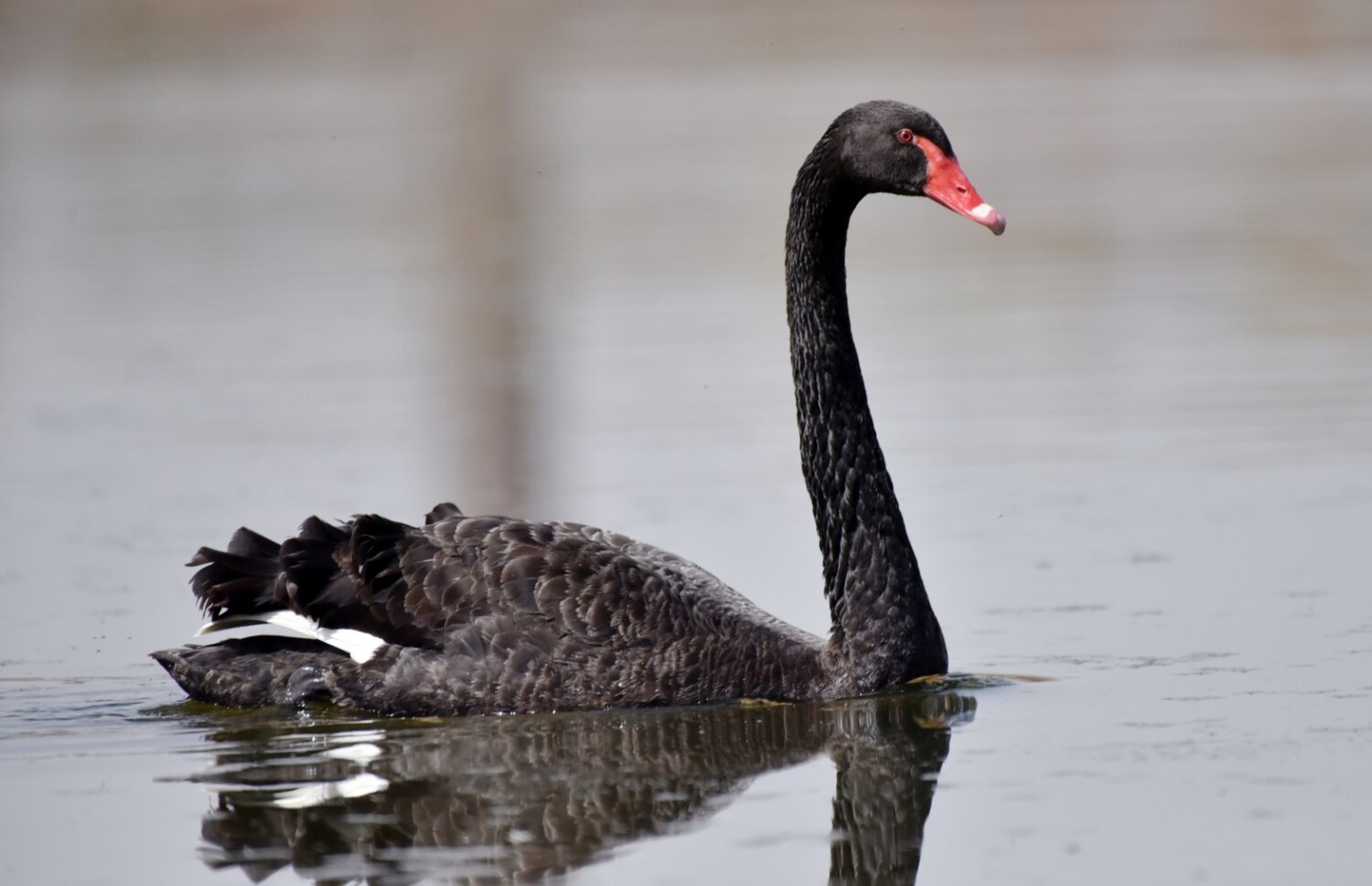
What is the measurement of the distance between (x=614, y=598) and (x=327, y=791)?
3.49ft

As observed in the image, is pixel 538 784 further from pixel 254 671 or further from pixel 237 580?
pixel 237 580

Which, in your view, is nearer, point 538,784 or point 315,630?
point 538,784

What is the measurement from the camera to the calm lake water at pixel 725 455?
16.4 feet

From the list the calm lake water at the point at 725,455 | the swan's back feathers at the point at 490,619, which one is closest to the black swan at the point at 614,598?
the swan's back feathers at the point at 490,619

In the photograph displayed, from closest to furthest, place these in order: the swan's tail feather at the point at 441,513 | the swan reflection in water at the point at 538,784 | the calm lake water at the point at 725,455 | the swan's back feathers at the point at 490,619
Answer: the swan reflection in water at the point at 538,784, the calm lake water at the point at 725,455, the swan's back feathers at the point at 490,619, the swan's tail feather at the point at 441,513

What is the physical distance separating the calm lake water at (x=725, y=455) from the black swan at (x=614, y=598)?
11 centimetres

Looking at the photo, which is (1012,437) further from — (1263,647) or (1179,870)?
(1179,870)

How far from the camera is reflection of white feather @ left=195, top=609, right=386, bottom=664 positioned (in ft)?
20.2

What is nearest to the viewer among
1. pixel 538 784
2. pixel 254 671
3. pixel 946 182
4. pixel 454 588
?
pixel 538 784

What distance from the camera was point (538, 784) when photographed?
5309mm

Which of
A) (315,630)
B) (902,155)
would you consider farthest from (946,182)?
(315,630)

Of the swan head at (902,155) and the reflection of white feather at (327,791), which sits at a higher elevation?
the swan head at (902,155)

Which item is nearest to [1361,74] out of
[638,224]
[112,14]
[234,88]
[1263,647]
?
[638,224]

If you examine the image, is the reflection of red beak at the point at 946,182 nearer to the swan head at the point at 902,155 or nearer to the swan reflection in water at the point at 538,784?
the swan head at the point at 902,155
